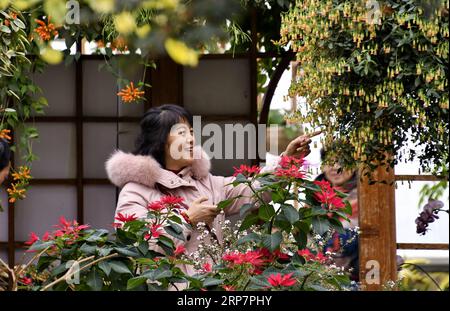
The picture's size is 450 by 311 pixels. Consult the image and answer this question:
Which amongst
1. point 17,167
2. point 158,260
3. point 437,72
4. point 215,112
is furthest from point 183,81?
point 158,260

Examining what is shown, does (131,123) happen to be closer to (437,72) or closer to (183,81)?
(183,81)

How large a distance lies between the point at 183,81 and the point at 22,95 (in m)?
0.81

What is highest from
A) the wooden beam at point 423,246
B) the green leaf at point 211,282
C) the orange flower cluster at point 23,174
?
the orange flower cluster at point 23,174

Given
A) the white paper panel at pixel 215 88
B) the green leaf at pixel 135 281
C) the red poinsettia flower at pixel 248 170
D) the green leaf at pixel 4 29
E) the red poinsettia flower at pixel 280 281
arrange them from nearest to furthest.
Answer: the red poinsettia flower at pixel 280 281
the green leaf at pixel 135 281
the red poinsettia flower at pixel 248 170
the green leaf at pixel 4 29
the white paper panel at pixel 215 88

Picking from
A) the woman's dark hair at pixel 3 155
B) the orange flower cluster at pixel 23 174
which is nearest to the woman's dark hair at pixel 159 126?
the woman's dark hair at pixel 3 155

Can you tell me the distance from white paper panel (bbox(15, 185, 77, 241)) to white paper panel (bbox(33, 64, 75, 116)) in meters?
0.40

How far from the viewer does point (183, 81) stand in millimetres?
4949

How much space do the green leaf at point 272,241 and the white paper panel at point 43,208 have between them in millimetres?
2244

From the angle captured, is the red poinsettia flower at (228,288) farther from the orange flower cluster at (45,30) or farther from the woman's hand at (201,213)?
the orange flower cluster at (45,30)

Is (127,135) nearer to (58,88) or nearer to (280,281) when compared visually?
(58,88)

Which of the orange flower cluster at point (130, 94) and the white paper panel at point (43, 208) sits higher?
the orange flower cluster at point (130, 94)

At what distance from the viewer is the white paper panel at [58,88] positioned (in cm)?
A: 498

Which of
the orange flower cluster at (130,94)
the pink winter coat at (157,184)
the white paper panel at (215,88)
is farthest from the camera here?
the white paper panel at (215,88)

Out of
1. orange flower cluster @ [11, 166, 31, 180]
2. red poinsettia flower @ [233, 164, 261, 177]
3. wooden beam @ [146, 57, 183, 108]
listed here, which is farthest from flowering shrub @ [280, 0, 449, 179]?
orange flower cluster @ [11, 166, 31, 180]
